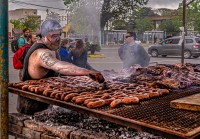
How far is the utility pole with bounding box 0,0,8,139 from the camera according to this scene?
3.14 meters

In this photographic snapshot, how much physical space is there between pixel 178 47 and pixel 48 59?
21.3m

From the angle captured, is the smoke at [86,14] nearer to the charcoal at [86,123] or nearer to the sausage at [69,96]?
the charcoal at [86,123]

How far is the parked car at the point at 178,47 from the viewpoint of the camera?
2331 centimetres

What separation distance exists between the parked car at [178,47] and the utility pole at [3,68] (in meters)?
21.5

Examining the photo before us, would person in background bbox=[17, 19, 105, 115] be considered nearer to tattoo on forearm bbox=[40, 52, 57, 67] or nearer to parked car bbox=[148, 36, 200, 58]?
tattoo on forearm bbox=[40, 52, 57, 67]

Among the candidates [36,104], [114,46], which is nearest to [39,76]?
[36,104]

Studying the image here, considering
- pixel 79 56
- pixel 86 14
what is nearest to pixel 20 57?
pixel 79 56

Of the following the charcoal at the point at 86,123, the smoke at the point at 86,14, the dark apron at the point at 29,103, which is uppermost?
the smoke at the point at 86,14

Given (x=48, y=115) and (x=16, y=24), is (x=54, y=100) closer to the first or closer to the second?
(x=48, y=115)

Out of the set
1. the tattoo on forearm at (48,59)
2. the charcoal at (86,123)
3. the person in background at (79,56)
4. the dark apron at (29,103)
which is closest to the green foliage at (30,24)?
the person in background at (79,56)

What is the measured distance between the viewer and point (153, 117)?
2576mm

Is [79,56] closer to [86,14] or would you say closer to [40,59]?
[86,14]

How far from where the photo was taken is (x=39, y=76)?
3.89 m

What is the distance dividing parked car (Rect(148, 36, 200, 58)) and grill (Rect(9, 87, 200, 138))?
2112cm
